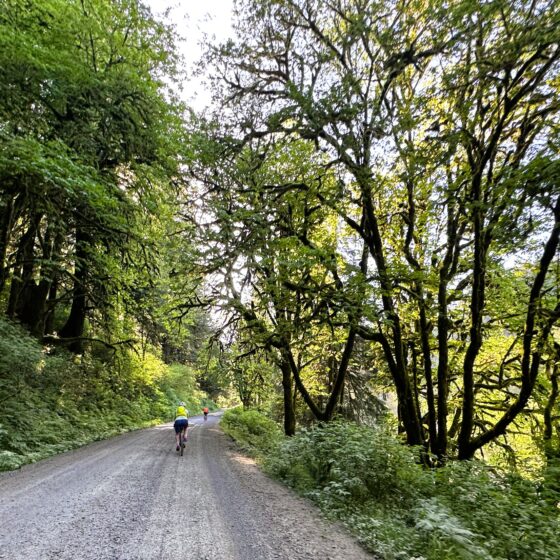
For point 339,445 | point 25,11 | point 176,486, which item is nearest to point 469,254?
point 339,445

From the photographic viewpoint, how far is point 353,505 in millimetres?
6121

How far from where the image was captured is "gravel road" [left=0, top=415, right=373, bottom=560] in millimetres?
4066

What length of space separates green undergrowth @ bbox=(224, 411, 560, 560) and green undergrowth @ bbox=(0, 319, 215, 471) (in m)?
6.92

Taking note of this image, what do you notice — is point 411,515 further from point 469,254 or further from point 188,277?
point 188,277

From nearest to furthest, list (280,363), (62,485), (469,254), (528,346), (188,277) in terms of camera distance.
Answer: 1. (62,485)
2. (528,346)
3. (469,254)
4. (188,277)
5. (280,363)

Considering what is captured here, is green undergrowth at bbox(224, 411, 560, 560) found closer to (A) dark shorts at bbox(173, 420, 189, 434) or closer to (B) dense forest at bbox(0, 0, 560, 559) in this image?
(B) dense forest at bbox(0, 0, 560, 559)

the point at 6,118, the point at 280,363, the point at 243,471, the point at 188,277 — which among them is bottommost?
the point at 243,471

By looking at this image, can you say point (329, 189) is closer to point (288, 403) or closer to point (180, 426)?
point (180, 426)

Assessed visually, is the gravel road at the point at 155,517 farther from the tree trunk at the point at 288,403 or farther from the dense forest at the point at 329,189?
the tree trunk at the point at 288,403

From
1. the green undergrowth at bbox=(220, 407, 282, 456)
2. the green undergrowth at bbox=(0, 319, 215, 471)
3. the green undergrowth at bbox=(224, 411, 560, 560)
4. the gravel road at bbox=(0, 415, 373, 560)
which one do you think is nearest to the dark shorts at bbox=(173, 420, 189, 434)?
the gravel road at bbox=(0, 415, 373, 560)

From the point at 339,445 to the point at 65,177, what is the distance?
8677mm

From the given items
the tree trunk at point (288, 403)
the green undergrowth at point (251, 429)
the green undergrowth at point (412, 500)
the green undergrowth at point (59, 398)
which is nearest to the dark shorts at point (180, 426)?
the green undergrowth at point (59, 398)

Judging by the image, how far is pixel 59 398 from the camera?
14070 mm

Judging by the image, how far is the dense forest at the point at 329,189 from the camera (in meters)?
6.79
